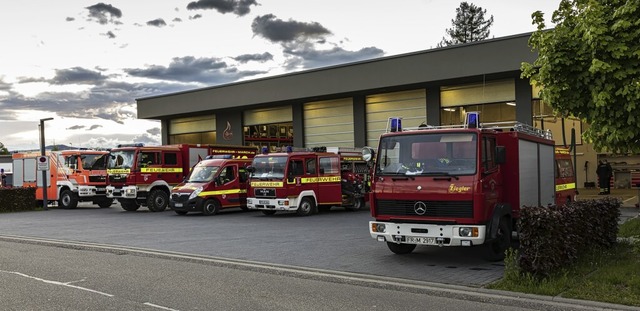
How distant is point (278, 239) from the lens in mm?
14016

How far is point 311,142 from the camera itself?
34.1m

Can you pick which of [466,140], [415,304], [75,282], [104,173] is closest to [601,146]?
[466,140]

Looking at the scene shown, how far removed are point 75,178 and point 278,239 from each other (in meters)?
17.2

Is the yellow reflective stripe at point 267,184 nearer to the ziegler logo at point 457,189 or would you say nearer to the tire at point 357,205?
the tire at point 357,205

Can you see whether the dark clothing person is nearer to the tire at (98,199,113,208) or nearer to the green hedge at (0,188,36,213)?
the tire at (98,199,113,208)

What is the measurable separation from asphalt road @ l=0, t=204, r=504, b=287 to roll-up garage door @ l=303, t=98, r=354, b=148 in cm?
988

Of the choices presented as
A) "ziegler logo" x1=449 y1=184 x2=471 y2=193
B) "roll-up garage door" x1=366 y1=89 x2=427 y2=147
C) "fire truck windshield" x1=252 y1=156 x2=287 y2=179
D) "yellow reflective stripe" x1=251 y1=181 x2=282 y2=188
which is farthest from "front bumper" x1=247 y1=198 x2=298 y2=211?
"ziegler logo" x1=449 y1=184 x2=471 y2=193

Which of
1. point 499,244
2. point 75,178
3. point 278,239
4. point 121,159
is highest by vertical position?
point 121,159

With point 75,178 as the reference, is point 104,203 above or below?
below

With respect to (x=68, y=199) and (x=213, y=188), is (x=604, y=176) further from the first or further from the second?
(x=68, y=199)

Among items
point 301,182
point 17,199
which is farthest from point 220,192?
point 17,199

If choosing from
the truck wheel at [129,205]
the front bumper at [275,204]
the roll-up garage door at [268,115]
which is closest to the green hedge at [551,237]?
the front bumper at [275,204]

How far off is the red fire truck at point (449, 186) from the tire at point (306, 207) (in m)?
10.2

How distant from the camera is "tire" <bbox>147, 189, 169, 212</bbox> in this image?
24422 millimetres
